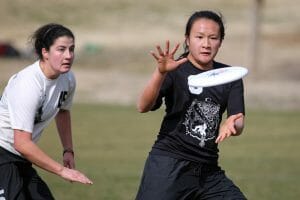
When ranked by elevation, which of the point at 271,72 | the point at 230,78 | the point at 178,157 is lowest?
the point at 271,72

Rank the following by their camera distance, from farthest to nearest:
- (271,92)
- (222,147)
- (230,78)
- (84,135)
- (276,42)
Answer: (276,42) < (271,92) < (84,135) < (222,147) < (230,78)

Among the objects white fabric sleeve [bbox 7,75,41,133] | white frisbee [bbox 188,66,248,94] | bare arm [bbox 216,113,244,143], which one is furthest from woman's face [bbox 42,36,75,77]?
bare arm [bbox 216,113,244,143]

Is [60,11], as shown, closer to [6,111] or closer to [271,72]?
[271,72]

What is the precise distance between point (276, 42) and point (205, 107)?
139 ft

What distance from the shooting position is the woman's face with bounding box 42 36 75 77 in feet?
22.2

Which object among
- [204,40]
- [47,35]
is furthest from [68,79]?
[204,40]

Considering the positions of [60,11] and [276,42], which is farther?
[60,11]

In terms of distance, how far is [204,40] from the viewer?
261 inches

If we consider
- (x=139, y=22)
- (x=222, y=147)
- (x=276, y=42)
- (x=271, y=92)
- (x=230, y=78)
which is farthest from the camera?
(x=139, y=22)

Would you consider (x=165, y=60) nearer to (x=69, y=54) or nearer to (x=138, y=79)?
(x=69, y=54)

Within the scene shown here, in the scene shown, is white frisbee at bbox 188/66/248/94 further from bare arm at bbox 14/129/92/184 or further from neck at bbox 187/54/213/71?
bare arm at bbox 14/129/92/184

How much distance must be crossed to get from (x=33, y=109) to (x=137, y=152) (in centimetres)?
1211

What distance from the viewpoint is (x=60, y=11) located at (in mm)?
60312

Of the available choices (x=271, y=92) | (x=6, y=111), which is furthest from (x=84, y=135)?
(x=6, y=111)
